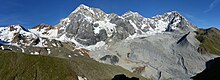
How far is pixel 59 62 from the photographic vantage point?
171m

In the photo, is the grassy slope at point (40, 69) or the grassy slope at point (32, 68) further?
the grassy slope at point (40, 69)

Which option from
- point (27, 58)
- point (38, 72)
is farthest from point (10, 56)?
point (38, 72)

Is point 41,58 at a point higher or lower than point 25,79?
higher

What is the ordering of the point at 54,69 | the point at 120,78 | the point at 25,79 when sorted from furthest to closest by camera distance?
the point at 120,78
the point at 54,69
the point at 25,79

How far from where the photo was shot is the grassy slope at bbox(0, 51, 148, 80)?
515ft

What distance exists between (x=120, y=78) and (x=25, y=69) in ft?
178

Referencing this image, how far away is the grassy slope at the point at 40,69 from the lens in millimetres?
156875

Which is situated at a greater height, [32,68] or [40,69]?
[32,68]

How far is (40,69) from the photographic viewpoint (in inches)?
6344

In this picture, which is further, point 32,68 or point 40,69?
point 40,69

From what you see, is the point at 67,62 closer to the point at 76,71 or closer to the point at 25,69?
the point at 76,71

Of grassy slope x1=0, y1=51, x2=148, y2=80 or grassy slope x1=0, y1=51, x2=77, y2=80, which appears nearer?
grassy slope x1=0, y1=51, x2=77, y2=80

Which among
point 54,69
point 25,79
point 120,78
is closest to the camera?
point 25,79

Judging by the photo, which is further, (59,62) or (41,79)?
(59,62)
